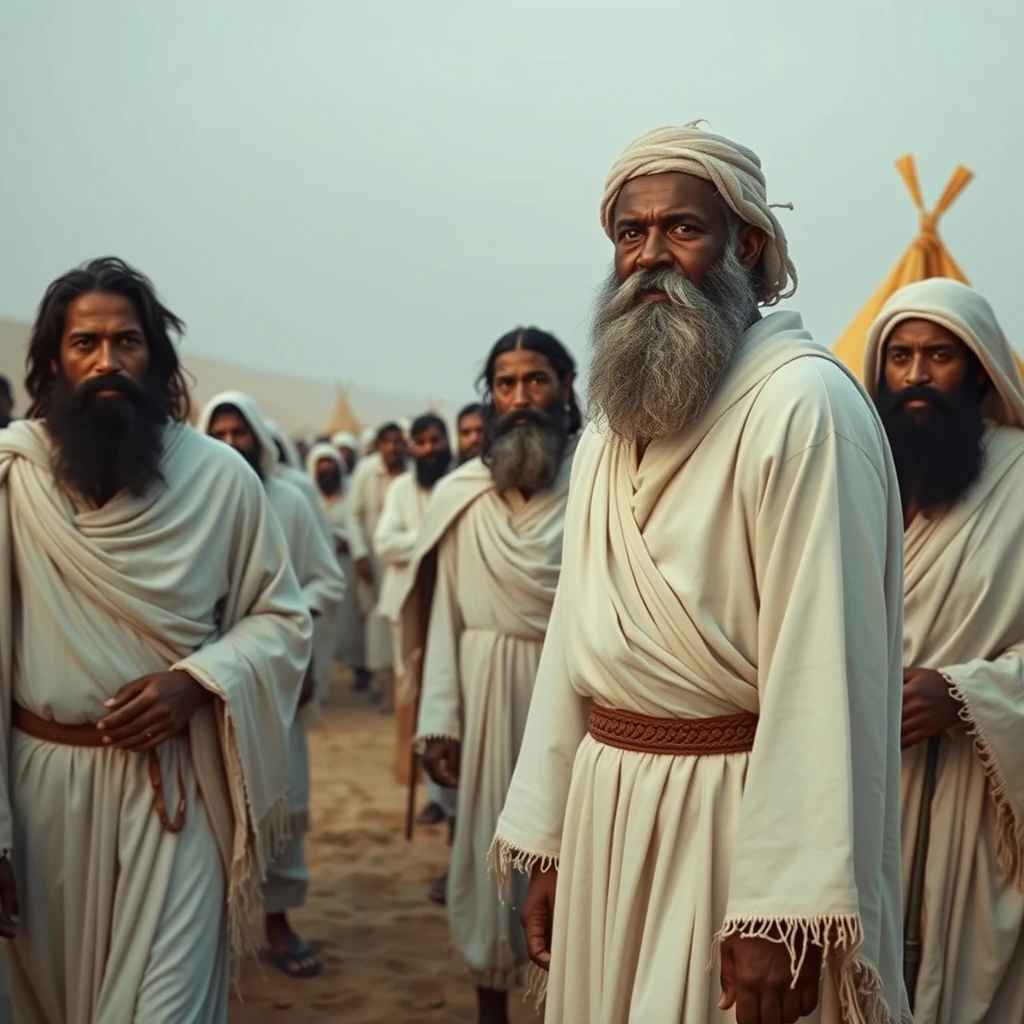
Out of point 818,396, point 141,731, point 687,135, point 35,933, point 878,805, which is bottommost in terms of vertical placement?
point 35,933

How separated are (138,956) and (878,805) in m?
2.04

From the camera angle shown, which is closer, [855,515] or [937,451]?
[855,515]

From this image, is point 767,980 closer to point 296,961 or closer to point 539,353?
point 539,353

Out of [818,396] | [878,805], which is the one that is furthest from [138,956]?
[818,396]

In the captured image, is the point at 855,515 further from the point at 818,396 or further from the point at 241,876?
the point at 241,876

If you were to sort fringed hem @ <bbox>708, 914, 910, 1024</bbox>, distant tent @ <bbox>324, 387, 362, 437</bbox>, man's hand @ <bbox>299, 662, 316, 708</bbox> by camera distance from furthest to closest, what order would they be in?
1. distant tent @ <bbox>324, 387, 362, 437</bbox>
2. man's hand @ <bbox>299, 662, 316, 708</bbox>
3. fringed hem @ <bbox>708, 914, 910, 1024</bbox>

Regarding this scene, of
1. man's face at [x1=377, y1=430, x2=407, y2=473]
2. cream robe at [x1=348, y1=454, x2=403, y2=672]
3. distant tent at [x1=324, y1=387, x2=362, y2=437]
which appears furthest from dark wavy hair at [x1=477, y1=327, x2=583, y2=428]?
distant tent at [x1=324, y1=387, x2=362, y2=437]

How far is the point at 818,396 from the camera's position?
2.49m

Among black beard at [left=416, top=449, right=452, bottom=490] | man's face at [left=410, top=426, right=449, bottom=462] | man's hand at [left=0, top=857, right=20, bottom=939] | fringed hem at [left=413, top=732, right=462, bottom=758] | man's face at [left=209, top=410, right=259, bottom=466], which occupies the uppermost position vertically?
man's face at [left=209, top=410, right=259, bottom=466]

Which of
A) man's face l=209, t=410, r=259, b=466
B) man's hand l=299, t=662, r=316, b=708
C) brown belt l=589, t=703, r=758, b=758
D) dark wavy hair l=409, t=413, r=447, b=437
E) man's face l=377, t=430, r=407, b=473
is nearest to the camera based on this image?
brown belt l=589, t=703, r=758, b=758

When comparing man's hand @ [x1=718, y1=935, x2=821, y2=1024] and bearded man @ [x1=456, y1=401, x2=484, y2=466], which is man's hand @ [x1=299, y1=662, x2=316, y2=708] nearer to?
bearded man @ [x1=456, y1=401, x2=484, y2=466]

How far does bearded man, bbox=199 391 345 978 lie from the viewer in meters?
5.58

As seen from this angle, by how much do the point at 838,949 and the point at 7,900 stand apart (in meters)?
2.22

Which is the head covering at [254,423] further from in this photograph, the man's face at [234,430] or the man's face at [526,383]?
the man's face at [526,383]
